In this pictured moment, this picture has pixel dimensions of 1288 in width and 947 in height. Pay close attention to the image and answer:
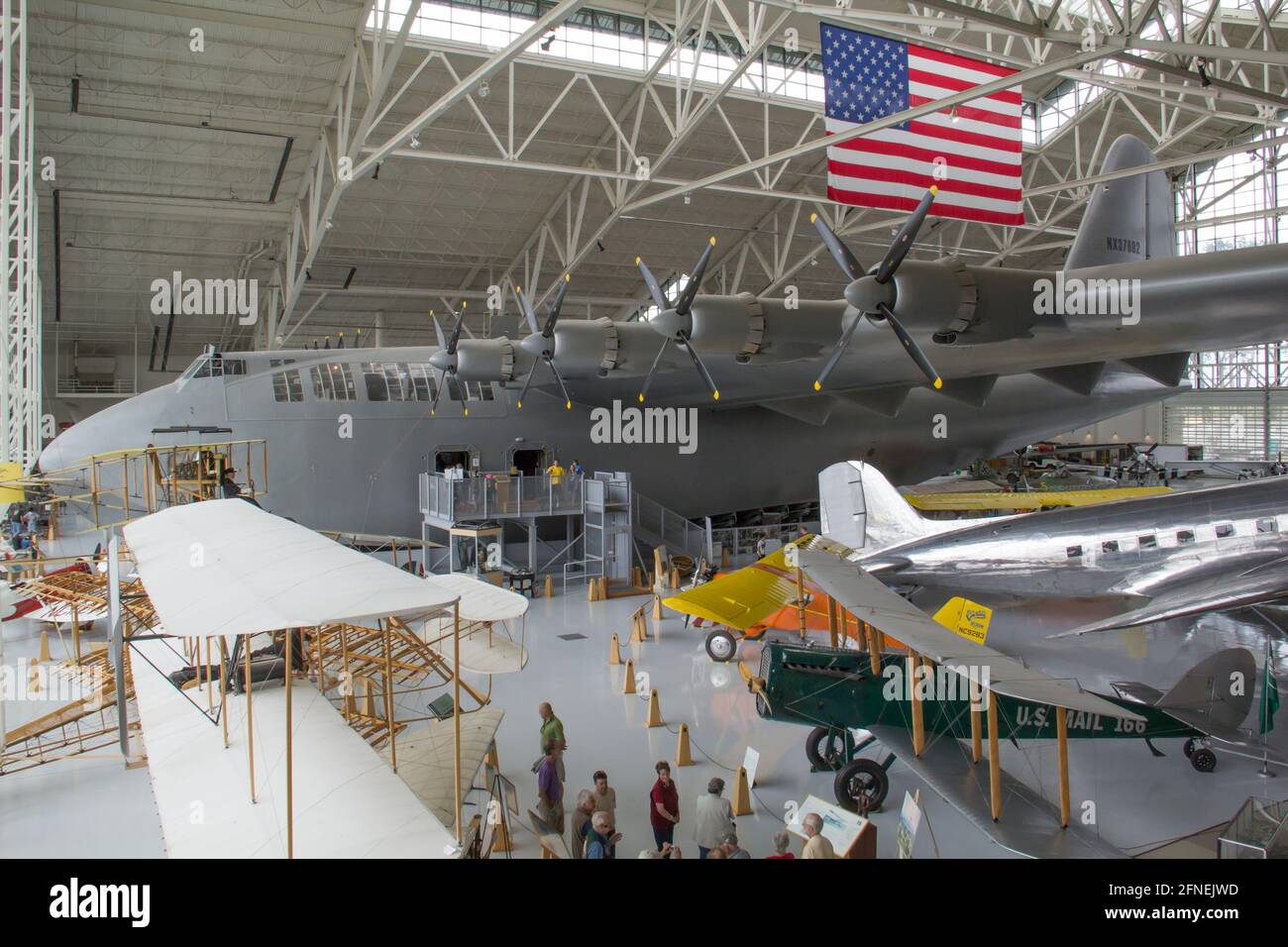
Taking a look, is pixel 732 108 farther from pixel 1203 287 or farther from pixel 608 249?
pixel 1203 287

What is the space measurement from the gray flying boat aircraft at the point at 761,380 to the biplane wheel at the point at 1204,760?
662cm

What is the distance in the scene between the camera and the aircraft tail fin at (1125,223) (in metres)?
17.8

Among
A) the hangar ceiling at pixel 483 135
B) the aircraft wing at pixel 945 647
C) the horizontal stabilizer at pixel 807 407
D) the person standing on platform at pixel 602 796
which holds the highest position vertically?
the hangar ceiling at pixel 483 135

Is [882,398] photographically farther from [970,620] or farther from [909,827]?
[909,827]

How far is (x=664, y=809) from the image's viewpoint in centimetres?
752

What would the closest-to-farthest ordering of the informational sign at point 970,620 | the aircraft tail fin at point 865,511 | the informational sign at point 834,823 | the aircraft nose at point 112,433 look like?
the informational sign at point 834,823, the informational sign at point 970,620, the aircraft tail fin at point 865,511, the aircraft nose at point 112,433

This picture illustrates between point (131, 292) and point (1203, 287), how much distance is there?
43546 mm

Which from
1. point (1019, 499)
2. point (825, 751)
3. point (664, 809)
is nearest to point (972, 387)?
point (1019, 499)

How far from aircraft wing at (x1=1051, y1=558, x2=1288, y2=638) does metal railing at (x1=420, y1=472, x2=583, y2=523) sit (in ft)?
45.0

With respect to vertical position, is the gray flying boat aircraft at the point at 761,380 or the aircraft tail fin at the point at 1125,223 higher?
the aircraft tail fin at the point at 1125,223

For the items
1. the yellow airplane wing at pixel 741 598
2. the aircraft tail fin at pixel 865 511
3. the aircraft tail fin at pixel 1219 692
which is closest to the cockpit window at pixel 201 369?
the yellow airplane wing at pixel 741 598

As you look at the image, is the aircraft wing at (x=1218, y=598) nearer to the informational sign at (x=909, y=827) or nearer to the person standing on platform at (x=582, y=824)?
the informational sign at (x=909, y=827)

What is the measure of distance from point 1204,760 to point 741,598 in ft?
22.0

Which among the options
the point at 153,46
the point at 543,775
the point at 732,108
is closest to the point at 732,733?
the point at 543,775
